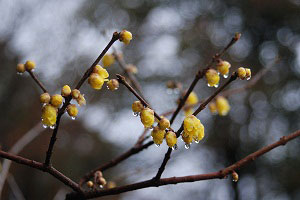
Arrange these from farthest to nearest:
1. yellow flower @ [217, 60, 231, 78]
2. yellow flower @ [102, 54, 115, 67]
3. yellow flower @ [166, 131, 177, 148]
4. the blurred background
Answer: the blurred background < yellow flower @ [102, 54, 115, 67] < yellow flower @ [217, 60, 231, 78] < yellow flower @ [166, 131, 177, 148]

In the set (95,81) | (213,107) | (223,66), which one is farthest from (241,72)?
(213,107)

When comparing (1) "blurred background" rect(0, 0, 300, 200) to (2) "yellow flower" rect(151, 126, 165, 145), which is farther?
(1) "blurred background" rect(0, 0, 300, 200)

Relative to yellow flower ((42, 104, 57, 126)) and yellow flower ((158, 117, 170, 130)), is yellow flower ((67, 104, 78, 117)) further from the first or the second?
yellow flower ((158, 117, 170, 130))

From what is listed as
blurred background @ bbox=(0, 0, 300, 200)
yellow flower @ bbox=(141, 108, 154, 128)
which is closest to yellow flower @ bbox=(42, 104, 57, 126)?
yellow flower @ bbox=(141, 108, 154, 128)

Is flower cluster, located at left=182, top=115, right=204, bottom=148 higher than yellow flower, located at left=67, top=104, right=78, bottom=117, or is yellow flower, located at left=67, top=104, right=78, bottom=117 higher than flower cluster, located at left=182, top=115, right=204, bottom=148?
yellow flower, located at left=67, top=104, right=78, bottom=117

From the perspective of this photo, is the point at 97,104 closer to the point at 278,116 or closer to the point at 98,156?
the point at 98,156

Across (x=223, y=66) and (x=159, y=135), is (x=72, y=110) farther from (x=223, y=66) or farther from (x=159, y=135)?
(x=223, y=66)

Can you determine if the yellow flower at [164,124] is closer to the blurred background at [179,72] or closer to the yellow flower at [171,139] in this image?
the yellow flower at [171,139]

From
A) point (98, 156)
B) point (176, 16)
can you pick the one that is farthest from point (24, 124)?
point (176, 16)
